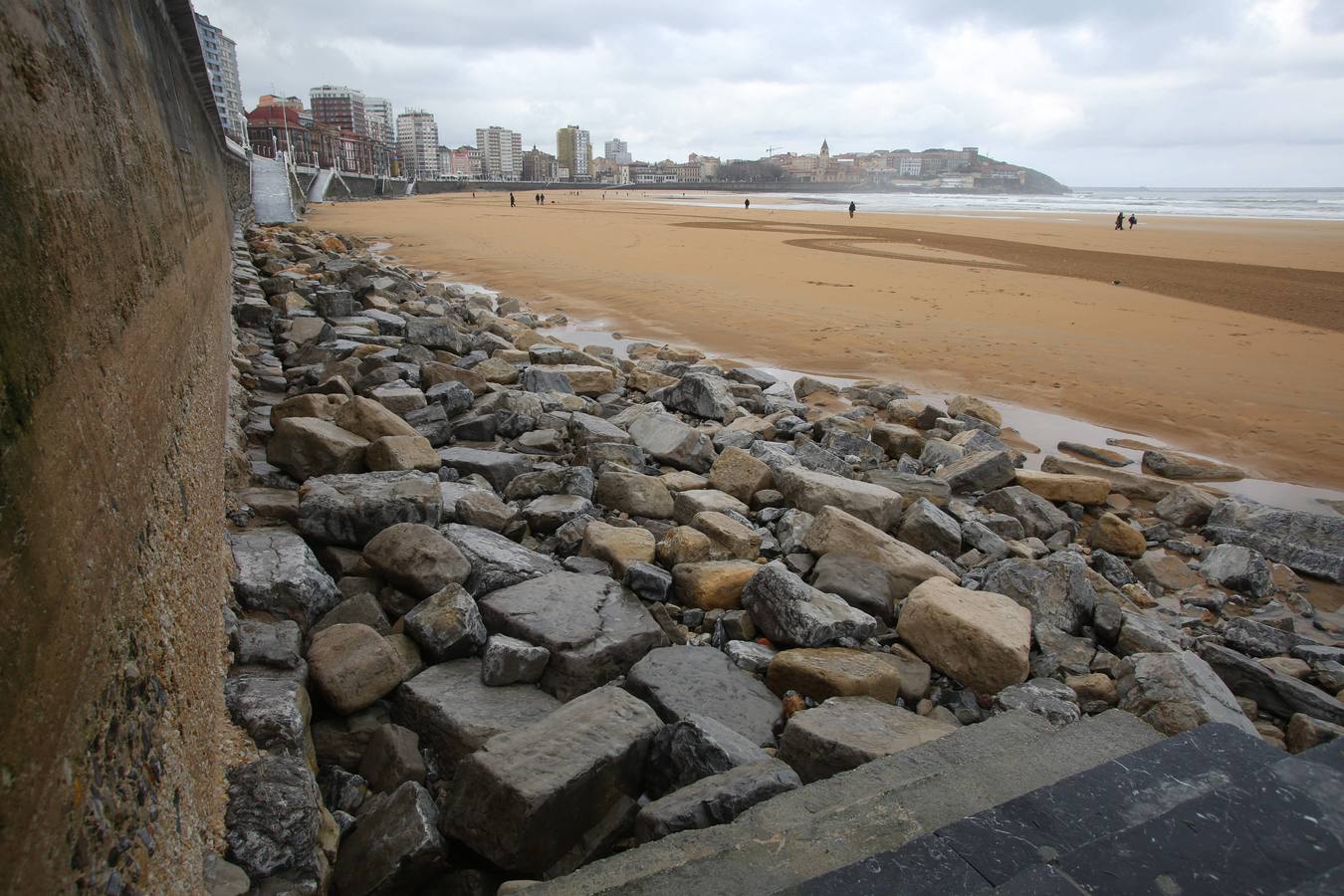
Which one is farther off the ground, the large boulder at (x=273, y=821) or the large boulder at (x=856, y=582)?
the large boulder at (x=273, y=821)

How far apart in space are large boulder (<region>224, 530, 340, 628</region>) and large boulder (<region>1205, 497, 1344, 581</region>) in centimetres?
510

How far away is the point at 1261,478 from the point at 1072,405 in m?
1.91

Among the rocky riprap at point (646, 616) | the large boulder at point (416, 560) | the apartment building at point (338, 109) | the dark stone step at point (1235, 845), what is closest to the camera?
the dark stone step at point (1235, 845)

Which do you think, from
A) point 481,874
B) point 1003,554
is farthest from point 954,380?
point 481,874

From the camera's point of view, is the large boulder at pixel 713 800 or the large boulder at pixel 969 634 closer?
the large boulder at pixel 713 800

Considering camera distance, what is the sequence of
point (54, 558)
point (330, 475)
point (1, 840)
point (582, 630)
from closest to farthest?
1. point (1, 840)
2. point (54, 558)
3. point (582, 630)
4. point (330, 475)

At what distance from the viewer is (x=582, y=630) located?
2877mm

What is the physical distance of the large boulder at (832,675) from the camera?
110 inches

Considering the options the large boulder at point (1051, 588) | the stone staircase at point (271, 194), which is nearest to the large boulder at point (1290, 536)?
the large boulder at point (1051, 588)

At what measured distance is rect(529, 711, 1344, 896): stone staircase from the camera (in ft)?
4.58

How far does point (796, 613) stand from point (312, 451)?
266cm

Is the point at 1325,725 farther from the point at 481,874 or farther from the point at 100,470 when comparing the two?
the point at 100,470

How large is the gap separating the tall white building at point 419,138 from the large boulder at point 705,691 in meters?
162

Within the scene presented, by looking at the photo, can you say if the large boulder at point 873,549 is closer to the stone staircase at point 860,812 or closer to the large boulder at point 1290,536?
the stone staircase at point 860,812
